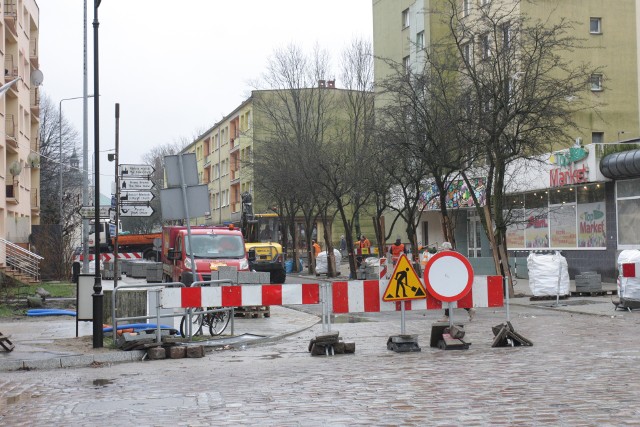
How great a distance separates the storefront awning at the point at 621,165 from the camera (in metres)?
30.9

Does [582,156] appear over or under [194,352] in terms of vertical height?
over

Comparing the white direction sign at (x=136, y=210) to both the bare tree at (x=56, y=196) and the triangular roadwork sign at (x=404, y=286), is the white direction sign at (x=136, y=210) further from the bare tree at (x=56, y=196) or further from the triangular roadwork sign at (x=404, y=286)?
the bare tree at (x=56, y=196)

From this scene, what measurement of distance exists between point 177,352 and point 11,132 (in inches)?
1382

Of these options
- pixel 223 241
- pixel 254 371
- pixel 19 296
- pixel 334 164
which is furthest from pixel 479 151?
pixel 254 371

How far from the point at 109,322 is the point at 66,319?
4482 millimetres

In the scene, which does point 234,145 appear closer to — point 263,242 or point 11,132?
point 263,242

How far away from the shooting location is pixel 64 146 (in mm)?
86312

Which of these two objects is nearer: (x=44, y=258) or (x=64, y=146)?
(x=44, y=258)

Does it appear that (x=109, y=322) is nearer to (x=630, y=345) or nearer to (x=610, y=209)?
(x=630, y=345)

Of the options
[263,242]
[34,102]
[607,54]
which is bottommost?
[263,242]

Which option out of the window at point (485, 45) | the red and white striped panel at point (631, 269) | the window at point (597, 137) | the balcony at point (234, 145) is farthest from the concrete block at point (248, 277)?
the balcony at point (234, 145)

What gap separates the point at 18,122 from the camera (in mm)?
47438

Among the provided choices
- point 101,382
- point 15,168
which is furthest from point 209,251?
point 101,382

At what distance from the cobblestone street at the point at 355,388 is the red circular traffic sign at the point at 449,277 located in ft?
3.09
